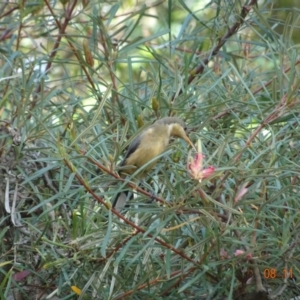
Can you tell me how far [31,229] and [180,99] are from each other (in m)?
0.41

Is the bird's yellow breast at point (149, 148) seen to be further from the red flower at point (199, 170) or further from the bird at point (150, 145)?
the red flower at point (199, 170)

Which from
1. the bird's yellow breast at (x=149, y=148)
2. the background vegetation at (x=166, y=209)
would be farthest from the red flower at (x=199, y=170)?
the bird's yellow breast at (x=149, y=148)

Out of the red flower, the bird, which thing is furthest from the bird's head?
the red flower

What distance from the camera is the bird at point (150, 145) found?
1.37 m

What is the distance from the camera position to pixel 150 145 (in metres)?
1.57

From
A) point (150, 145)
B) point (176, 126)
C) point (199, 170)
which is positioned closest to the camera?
point (199, 170)

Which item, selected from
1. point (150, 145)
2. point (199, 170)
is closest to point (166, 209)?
point (199, 170)

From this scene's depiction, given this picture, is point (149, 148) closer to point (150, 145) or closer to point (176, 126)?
point (150, 145)

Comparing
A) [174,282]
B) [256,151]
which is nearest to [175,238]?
[174,282]

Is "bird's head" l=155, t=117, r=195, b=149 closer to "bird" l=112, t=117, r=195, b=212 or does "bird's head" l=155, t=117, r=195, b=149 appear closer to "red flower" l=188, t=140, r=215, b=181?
"bird" l=112, t=117, r=195, b=212

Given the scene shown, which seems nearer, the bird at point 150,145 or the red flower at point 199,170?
the red flower at point 199,170

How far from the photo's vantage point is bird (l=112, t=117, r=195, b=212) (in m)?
1.37

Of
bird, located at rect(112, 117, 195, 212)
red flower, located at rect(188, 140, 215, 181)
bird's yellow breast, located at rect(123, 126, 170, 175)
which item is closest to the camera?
red flower, located at rect(188, 140, 215, 181)

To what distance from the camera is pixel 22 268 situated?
1303 mm
